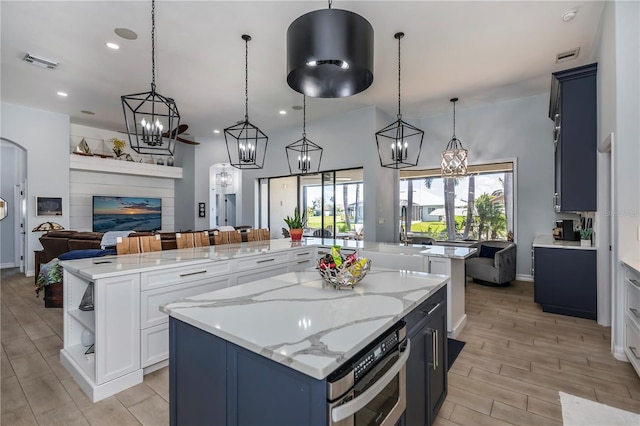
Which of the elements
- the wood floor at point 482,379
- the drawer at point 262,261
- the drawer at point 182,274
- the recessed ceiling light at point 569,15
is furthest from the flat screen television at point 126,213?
the recessed ceiling light at point 569,15

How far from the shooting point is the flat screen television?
7.66 metres

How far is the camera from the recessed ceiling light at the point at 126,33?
353cm

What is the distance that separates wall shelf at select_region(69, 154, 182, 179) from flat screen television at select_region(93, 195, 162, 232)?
76 cm

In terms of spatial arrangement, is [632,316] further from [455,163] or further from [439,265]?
[455,163]

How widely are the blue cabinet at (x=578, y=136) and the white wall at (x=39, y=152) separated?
8.96m

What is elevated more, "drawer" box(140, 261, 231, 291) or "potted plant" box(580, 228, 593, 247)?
"potted plant" box(580, 228, 593, 247)

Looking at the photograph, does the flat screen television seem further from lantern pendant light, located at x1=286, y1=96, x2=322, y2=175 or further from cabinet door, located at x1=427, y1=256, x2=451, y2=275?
cabinet door, located at x1=427, y1=256, x2=451, y2=275

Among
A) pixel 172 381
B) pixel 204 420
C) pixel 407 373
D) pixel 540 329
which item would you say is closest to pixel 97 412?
pixel 172 381

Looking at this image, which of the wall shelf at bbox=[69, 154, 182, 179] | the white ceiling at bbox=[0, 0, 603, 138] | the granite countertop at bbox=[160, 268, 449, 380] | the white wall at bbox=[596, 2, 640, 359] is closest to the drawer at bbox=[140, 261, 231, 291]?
the granite countertop at bbox=[160, 268, 449, 380]

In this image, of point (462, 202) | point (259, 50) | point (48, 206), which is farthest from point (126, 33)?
point (462, 202)

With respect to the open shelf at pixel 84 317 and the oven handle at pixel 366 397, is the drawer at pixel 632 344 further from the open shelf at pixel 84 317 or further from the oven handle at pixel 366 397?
the open shelf at pixel 84 317

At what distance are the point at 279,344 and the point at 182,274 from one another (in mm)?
1877

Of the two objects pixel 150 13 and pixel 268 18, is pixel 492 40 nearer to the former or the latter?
pixel 268 18

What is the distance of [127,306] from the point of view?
228cm
